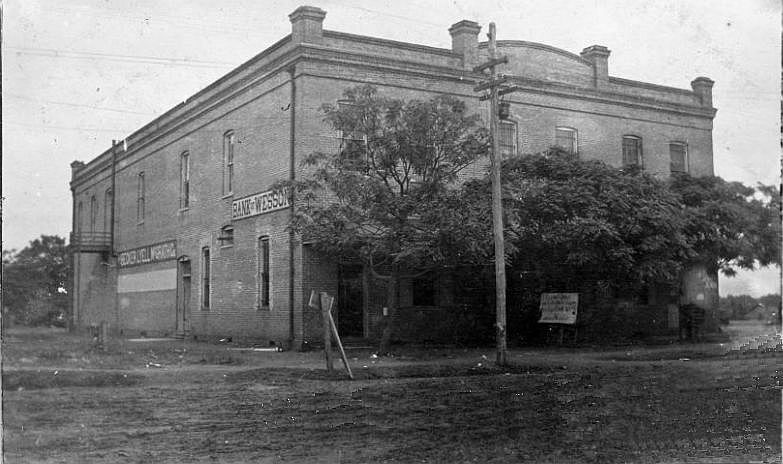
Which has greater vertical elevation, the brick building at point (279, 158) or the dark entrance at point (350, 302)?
the brick building at point (279, 158)

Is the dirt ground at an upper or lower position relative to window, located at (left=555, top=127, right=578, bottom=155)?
lower

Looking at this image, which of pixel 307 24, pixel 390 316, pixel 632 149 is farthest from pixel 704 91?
pixel 390 316

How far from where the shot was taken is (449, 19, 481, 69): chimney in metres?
22.5

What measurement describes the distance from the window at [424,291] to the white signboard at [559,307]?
12.1ft

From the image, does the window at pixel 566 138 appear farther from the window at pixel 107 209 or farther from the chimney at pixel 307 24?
the window at pixel 107 209

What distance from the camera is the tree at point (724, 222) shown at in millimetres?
19656

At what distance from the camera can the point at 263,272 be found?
20938mm

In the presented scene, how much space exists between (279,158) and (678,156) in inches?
553

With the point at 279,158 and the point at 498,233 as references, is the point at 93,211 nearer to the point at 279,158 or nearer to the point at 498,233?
the point at 279,158

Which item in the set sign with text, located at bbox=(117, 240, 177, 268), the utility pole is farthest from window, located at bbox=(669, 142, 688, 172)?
sign with text, located at bbox=(117, 240, 177, 268)

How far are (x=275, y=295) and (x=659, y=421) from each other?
484 inches

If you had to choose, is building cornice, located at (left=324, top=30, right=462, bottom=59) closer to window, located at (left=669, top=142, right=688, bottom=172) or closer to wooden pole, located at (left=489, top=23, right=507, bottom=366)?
wooden pole, located at (left=489, top=23, right=507, bottom=366)

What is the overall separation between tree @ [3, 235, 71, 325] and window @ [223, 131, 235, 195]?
432 inches

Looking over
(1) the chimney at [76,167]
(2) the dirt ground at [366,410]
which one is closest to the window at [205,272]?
(2) the dirt ground at [366,410]
